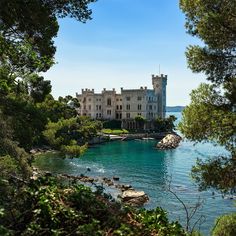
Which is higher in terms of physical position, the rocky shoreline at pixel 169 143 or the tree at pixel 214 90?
the tree at pixel 214 90

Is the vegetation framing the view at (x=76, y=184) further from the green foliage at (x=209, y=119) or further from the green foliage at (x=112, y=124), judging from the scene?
the green foliage at (x=112, y=124)

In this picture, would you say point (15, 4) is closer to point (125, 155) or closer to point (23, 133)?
point (23, 133)

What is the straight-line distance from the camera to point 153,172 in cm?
4984

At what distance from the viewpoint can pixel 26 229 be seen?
6977 millimetres

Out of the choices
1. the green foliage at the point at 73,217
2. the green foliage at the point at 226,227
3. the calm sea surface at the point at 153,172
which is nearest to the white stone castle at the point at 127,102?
the calm sea surface at the point at 153,172

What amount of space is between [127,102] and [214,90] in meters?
105

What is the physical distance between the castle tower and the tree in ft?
351

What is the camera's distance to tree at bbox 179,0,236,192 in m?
11.6

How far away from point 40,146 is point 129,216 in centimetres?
6475

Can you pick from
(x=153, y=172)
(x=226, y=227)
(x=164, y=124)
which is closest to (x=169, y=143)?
(x=164, y=124)

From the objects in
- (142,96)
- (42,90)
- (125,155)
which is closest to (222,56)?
(42,90)

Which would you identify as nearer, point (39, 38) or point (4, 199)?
point (4, 199)

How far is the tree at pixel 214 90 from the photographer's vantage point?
456 inches

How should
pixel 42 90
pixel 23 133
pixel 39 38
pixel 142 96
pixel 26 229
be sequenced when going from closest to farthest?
pixel 26 229 → pixel 39 38 → pixel 23 133 → pixel 42 90 → pixel 142 96
